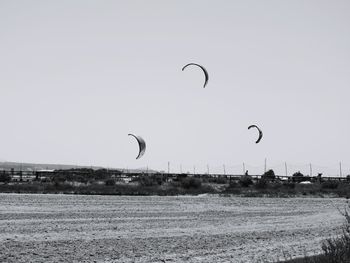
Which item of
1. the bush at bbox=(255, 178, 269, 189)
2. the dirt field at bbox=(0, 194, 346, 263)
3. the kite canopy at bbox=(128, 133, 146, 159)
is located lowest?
the dirt field at bbox=(0, 194, 346, 263)

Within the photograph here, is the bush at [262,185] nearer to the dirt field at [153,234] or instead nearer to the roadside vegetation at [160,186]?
the roadside vegetation at [160,186]

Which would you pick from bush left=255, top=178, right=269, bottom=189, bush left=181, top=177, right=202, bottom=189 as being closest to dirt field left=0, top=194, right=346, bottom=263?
bush left=181, top=177, right=202, bottom=189

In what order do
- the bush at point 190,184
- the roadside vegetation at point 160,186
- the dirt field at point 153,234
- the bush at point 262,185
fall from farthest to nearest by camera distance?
1. the bush at point 262,185
2. the bush at point 190,184
3. the roadside vegetation at point 160,186
4. the dirt field at point 153,234

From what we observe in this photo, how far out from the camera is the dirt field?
11234mm

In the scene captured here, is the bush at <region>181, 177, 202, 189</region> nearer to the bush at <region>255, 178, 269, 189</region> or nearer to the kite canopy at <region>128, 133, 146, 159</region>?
the bush at <region>255, 178, 269, 189</region>

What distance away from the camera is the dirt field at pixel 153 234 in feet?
36.9

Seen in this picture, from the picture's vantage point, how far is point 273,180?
60.4 m

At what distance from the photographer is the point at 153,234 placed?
14781mm

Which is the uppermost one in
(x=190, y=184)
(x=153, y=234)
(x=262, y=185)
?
(x=190, y=184)

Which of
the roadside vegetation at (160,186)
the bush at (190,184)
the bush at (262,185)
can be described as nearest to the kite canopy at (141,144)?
the roadside vegetation at (160,186)

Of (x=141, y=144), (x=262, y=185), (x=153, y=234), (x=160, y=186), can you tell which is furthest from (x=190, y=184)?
(x=153, y=234)

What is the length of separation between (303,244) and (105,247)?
17.1 ft

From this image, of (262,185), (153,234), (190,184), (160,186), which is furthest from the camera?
(262,185)

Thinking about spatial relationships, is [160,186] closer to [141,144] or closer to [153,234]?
[141,144]
